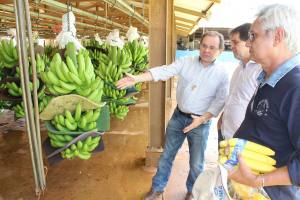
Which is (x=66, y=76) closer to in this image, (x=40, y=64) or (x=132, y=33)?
(x=40, y=64)

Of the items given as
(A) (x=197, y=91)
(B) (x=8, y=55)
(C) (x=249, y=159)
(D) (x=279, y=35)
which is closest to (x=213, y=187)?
(C) (x=249, y=159)

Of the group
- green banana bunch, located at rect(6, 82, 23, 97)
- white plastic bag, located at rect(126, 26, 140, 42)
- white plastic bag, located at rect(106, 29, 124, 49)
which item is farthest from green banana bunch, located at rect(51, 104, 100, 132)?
white plastic bag, located at rect(126, 26, 140, 42)

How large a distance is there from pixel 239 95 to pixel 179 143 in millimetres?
723

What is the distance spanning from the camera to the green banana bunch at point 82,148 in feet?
4.64

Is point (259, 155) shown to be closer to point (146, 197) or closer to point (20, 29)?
point (20, 29)

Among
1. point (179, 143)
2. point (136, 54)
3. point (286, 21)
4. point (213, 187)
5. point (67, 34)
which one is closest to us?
point (286, 21)

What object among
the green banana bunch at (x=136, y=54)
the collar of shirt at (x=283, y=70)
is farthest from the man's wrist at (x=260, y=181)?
the green banana bunch at (x=136, y=54)

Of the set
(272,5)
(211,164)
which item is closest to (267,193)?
(272,5)

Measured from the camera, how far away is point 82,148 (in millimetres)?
1468

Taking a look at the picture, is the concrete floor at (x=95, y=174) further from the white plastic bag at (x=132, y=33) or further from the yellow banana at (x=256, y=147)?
the yellow banana at (x=256, y=147)

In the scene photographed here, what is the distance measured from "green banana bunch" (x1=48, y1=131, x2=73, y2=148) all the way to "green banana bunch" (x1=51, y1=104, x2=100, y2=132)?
1.5 inches

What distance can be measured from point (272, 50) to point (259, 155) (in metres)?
0.41

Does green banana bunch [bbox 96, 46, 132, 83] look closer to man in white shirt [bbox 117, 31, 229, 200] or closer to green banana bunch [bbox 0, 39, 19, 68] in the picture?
man in white shirt [bbox 117, 31, 229, 200]

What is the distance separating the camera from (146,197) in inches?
100
